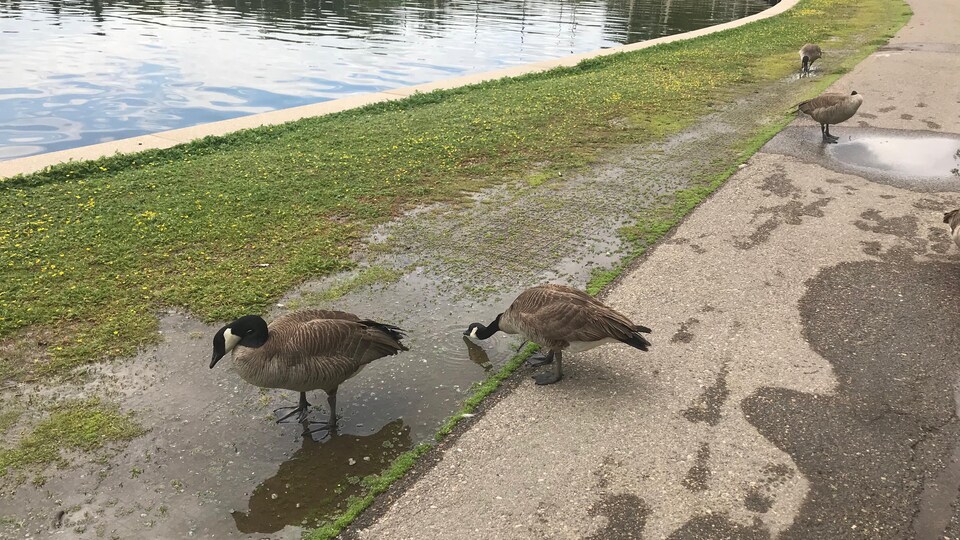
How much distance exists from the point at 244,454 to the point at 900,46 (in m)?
23.4

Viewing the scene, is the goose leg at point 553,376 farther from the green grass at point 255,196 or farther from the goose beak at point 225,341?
the green grass at point 255,196

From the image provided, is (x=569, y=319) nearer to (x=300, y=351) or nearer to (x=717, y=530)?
(x=717, y=530)

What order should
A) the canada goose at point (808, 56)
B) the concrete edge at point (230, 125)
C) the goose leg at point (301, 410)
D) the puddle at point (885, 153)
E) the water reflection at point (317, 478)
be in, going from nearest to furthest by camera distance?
1. the water reflection at point (317, 478)
2. the goose leg at point (301, 410)
3. the puddle at point (885, 153)
4. the concrete edge at point (230, 125)
5. the canada goose at point (808, 56)

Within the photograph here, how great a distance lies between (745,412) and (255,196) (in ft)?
21.1

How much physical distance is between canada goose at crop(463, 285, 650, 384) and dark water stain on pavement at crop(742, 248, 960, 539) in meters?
1.05

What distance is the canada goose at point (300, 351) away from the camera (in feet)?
15.2

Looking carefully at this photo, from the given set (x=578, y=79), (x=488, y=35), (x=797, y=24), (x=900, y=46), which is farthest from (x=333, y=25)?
(x=900, y=46)

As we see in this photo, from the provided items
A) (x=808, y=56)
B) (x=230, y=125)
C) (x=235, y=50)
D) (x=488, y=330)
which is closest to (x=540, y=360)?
(x=488, y=330)

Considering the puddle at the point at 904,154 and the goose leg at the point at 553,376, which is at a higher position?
the puddle at the point at 904,154

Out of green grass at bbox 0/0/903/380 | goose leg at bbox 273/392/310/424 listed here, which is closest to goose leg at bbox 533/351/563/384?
goose leg at bbox 273/392/310/424

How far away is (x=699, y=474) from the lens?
14.2ft

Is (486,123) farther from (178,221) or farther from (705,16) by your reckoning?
(705,16)

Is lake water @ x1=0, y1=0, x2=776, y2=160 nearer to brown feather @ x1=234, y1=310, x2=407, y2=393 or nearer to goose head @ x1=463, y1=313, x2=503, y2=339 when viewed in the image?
brown feather @ x1=234, y1=310, x2=407, y2=393

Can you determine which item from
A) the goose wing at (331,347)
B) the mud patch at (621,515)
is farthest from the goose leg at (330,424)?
the mud patch at (621,515)
